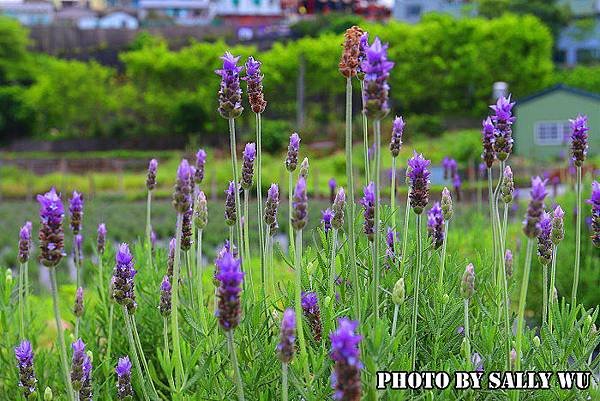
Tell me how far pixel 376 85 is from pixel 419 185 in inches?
18.6

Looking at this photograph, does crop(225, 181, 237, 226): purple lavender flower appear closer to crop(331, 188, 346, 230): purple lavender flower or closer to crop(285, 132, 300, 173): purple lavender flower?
crop(285, 132, 300, 173): purple lavender flower

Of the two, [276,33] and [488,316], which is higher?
[276,33]

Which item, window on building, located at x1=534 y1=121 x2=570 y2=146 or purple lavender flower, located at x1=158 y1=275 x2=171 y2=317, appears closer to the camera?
purple lavender flower, located at x1=158 y1=275 x2=171 y2=317

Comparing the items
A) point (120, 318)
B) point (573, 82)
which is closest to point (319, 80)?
point (573, 82)

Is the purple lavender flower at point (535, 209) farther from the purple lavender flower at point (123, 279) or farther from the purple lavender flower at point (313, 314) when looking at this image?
the purple lavender flower at point (123, 279)

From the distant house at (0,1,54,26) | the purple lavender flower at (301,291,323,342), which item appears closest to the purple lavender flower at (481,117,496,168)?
the purple lavender flower at (301,291,323,342)

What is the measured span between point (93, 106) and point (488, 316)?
33.0 meters

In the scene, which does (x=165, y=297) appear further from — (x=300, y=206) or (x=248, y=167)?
(x=300, y=206)

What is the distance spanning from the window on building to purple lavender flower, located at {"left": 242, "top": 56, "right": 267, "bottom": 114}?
2260 cm

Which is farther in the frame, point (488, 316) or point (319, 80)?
point (319, 80)

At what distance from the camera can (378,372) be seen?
177 cm

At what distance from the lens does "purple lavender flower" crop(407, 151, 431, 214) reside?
1917mm

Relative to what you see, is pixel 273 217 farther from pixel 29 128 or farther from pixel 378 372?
pixel 29 128

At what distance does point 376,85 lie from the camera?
60.2 inches
